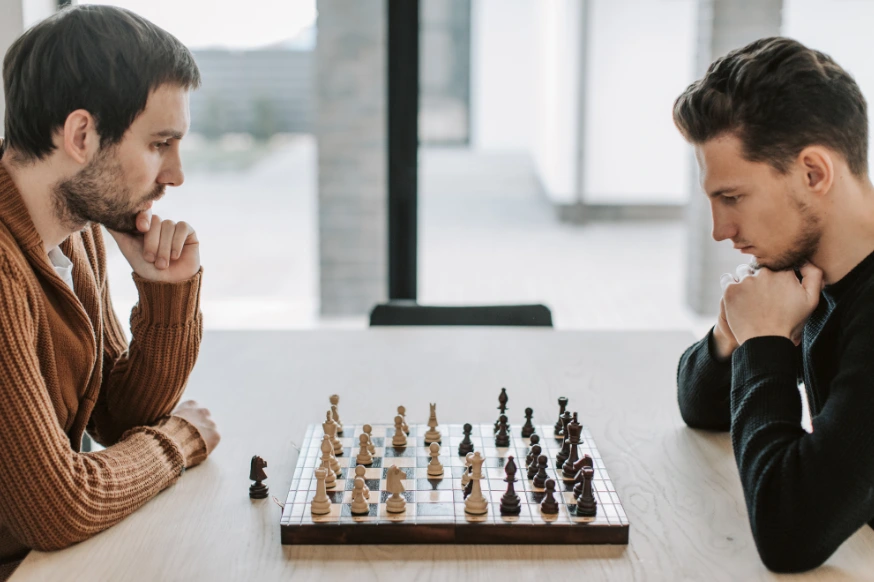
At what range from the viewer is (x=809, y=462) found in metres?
1.13

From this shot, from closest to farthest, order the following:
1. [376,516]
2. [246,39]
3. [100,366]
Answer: [376,516]
[100,366]
[246,39]

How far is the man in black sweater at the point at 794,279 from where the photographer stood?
3.68 feet

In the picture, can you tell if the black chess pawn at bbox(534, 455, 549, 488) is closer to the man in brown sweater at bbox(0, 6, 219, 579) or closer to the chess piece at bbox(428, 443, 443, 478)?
the chess piece at bbox(428, 443, 443, 478)

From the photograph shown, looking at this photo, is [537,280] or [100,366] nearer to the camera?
[100,366]

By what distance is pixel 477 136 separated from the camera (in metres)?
6.22

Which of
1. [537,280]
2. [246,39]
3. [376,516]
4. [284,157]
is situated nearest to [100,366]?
[376,516]

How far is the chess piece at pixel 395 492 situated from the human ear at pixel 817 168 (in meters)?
0.72

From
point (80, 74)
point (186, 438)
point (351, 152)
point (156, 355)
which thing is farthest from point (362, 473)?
point (351, 152)

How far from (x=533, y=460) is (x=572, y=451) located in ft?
0.21

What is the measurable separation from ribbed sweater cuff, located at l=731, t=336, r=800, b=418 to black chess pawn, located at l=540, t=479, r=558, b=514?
0.95ft

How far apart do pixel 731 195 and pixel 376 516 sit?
0.71 meters

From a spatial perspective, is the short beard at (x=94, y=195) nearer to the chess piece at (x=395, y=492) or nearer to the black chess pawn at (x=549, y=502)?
the chess piece at (x=395, y=492)

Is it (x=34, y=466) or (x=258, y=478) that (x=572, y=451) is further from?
(x=34, y=466)

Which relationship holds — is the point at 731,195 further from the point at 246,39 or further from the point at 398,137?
the point at 246,39
